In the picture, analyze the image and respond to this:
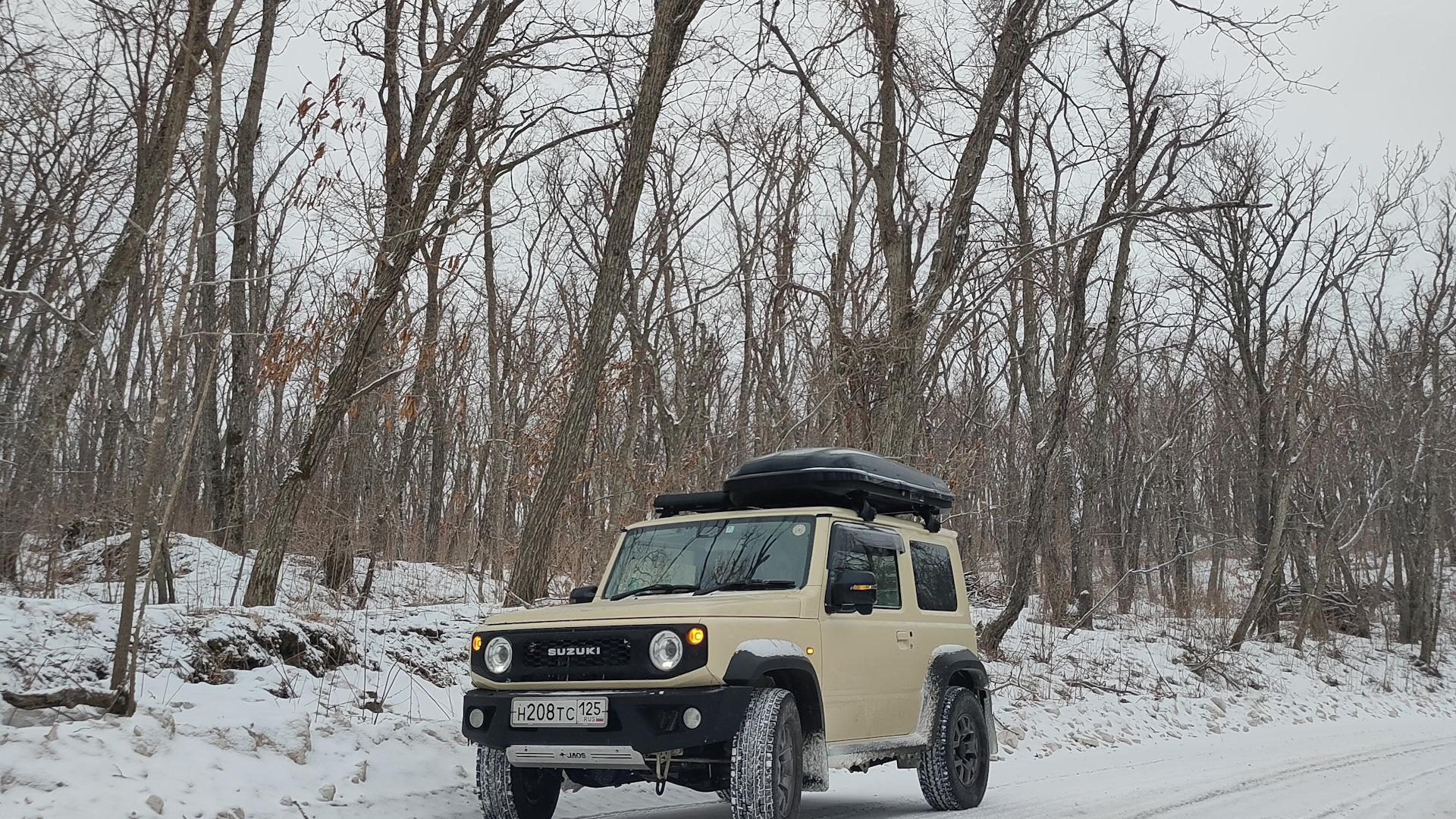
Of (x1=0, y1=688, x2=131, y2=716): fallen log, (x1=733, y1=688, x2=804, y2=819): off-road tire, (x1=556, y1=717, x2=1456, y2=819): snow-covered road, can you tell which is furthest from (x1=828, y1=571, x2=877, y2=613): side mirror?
(x1=0, y1=688, x2=131, y2=716): fallen log

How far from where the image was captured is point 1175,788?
873 cm

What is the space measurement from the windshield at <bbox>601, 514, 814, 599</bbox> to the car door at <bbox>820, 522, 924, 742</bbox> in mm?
233

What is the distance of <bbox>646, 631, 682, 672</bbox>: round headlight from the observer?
5.46 metres

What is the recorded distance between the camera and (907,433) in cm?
1379

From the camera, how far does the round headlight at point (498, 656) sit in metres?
5.92

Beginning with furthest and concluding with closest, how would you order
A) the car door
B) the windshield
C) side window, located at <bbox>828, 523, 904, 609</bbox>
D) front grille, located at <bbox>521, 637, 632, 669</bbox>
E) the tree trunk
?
the tree trunk, side window, located at <bbox>828, 523, 904, 609</bbox>, the windshield, the car door, front grille, located at <bbox>521, 637, 632, 669</bbox>

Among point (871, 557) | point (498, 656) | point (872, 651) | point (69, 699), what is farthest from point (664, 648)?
point (69, 699)

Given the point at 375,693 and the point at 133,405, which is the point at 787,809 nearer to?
the point at 375,693

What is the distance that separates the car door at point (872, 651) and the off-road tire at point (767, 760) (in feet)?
1.43

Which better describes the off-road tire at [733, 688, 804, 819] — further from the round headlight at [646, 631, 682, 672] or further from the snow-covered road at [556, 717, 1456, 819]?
the snow-covered road at [556, 717, 1456, 819]

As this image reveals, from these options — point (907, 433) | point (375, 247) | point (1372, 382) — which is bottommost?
point (907, 433)

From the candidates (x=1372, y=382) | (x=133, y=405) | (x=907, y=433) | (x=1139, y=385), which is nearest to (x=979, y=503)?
(x=1139, y=385)

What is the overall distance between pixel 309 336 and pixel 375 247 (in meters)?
1.02

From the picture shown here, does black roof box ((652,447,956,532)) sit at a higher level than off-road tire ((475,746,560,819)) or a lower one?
higher
